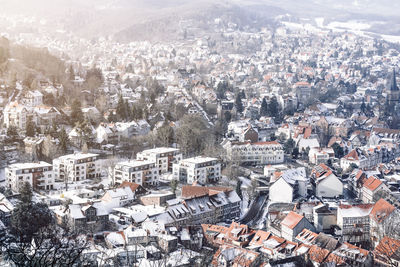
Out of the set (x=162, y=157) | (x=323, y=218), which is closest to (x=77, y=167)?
(x=162, y=157)

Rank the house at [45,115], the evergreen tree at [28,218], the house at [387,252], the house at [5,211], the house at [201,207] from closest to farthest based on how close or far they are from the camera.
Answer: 1. the house at [387,252]
2. the evergreen tree at [28,218]
3. the house at [5,211]
4. the house at [201,207]
5. the house at [45,115]

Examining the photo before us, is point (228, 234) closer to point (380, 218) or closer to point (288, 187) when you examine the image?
point (380, 218)

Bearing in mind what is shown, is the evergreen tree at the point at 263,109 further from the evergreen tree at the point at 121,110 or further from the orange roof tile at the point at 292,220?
the orange roof tile at the point at 292,220

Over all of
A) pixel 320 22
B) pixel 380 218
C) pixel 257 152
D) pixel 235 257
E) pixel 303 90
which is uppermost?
pixel 235 257

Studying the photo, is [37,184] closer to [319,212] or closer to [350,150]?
[319,212]

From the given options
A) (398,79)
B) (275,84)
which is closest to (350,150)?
(275,84)

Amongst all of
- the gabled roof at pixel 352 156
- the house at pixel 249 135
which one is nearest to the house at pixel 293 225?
the gabled roof at pixel 352 156

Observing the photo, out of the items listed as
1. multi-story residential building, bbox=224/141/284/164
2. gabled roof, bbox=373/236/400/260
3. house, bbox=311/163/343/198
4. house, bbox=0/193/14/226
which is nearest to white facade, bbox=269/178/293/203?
house, bbox=311/163/343/198
